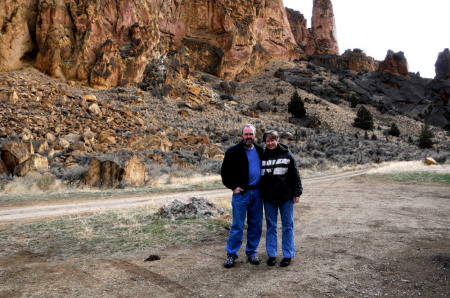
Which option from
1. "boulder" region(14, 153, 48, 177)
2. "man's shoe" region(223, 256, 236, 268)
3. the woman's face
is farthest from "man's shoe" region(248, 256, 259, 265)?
"boulder" region(14, 153, 48, 177)

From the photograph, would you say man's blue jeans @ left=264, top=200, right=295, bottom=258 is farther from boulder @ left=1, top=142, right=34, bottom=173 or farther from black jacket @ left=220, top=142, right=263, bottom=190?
boulder @ left=1, top=142, right=34, bottom=173

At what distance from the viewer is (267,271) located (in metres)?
3.96

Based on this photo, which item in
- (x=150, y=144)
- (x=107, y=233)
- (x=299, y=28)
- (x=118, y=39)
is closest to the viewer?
(x=107, y=233)

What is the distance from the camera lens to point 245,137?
14.6 ft

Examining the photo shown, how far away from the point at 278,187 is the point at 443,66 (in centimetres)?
9585

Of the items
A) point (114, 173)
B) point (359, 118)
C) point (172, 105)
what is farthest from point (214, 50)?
point (114, 173)

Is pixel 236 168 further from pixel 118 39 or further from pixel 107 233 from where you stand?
pixel 118 39

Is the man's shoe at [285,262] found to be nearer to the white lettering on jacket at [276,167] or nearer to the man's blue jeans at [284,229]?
the man's blue jeans at [284,229]

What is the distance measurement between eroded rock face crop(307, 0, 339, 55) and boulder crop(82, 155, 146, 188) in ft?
326

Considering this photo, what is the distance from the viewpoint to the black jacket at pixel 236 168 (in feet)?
14.5

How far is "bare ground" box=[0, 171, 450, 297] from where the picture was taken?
130 inches

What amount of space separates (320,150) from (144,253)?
1262 inches

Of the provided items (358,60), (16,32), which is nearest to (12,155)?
(16,32)

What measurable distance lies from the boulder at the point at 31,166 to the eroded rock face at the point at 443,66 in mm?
92126
